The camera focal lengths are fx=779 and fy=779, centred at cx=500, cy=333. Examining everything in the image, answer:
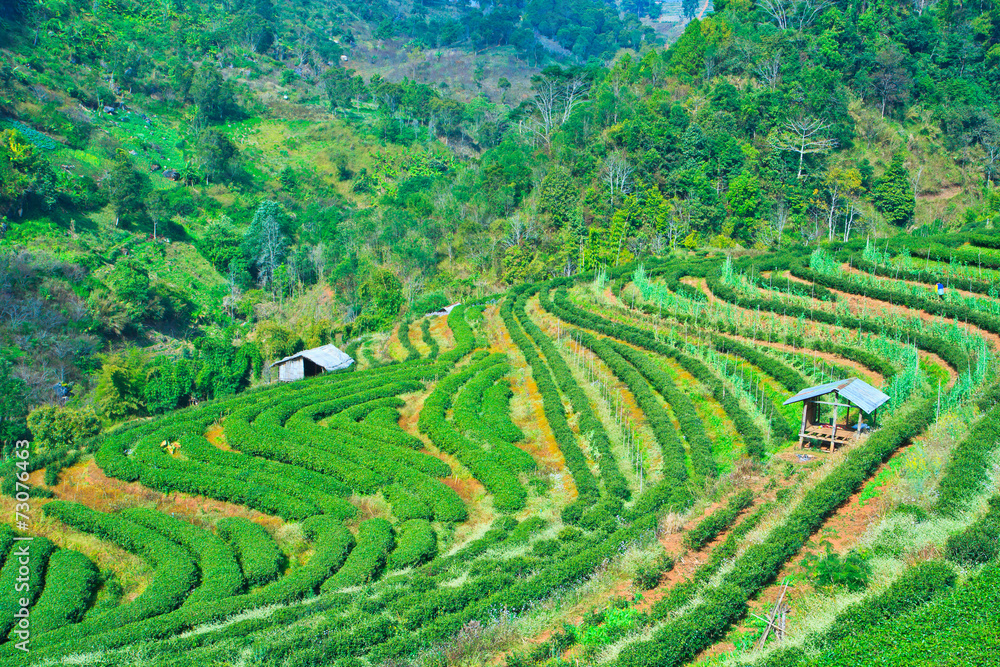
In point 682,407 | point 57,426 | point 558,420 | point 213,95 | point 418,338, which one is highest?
point 213,95

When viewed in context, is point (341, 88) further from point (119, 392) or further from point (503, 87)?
point (119, 392)

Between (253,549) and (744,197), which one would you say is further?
(744,197)

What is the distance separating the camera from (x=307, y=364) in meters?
45.6

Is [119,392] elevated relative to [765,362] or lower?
lower

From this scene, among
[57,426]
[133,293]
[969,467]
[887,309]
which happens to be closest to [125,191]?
[133,293]

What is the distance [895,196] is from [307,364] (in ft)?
155

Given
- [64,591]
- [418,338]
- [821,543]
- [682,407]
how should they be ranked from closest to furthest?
[821,543], [64,591], [682,407], [418,338]

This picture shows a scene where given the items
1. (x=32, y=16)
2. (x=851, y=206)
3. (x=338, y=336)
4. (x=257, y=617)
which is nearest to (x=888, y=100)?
(x=851, y=206)

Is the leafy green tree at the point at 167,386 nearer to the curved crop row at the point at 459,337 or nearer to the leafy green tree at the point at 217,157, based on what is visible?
the curved crop row at the point at 459,337

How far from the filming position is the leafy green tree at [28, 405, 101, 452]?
37.1 metres

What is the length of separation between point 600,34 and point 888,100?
104m

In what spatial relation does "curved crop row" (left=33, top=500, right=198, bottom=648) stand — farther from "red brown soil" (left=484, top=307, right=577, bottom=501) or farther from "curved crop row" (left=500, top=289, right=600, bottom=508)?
"red brown soil" (left=484, top=307, right=577, bottom=501)

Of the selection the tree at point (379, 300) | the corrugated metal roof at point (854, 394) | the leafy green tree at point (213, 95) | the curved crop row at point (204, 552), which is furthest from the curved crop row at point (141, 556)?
the leafy green tree at point (213, 95)

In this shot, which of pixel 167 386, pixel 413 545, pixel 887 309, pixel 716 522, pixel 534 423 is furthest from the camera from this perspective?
pixel 167 386
